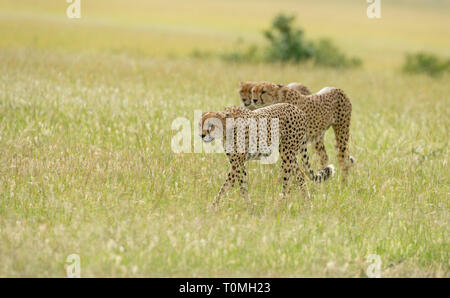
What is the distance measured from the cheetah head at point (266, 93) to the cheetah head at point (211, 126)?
111cm

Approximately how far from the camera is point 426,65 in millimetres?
18766

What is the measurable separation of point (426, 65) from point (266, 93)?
1356 centimetres

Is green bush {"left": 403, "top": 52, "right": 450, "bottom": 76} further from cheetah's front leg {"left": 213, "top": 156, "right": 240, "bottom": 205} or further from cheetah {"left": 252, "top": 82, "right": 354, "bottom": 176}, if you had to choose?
cheetah's front leg {"left": 213, "top": 156, "right": 240, "bottom": 205}

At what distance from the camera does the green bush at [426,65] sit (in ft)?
60.0

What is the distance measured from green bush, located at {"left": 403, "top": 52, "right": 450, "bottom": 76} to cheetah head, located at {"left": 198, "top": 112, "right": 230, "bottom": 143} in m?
13.8

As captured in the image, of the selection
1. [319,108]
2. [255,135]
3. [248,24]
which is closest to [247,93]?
[319,108]

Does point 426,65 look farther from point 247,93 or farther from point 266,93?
point 266,93

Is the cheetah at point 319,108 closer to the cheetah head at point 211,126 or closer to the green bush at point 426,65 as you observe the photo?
Answer: the cheetah head at point 211,126

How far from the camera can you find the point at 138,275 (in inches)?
171

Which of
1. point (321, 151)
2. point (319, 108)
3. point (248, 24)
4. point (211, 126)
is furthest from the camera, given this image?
point (248, 24)

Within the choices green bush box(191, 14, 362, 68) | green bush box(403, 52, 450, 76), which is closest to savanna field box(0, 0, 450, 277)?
green bush box(191, 14, 362, 68)

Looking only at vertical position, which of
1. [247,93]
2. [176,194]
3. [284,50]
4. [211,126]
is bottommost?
[176,194]

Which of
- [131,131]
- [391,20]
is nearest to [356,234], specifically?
[131,131]
